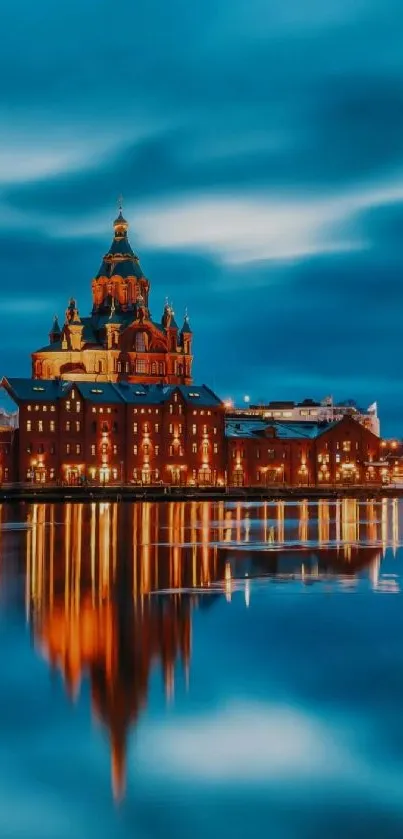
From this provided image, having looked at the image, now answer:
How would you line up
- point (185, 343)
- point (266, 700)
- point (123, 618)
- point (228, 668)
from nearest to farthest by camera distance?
point (266, 700), point (228, 668), point (123, 618), point (185, 343)

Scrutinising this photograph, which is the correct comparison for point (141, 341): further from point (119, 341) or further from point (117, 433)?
point (117, 433)

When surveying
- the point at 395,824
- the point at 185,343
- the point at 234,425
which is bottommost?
the point at 395,824

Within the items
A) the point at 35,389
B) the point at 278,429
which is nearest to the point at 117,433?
the point at 35,389

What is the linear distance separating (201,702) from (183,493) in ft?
307

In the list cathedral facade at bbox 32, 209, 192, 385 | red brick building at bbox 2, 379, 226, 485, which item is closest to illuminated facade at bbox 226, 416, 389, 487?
red brick building at bbox 2, 379, 226, 485

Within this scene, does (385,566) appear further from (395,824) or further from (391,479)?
(391,479)

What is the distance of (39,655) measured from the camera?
21391 millimetres

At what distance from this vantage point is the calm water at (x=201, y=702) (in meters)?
13.2

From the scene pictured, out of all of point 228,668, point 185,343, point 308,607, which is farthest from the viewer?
point 185,343

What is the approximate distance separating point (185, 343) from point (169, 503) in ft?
143

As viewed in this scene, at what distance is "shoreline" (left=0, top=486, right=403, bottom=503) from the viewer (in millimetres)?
101375

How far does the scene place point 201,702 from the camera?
1788cm

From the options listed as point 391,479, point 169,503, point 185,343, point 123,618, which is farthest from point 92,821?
point 391,479

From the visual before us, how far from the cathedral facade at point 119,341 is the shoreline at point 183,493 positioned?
2322 centimetres
